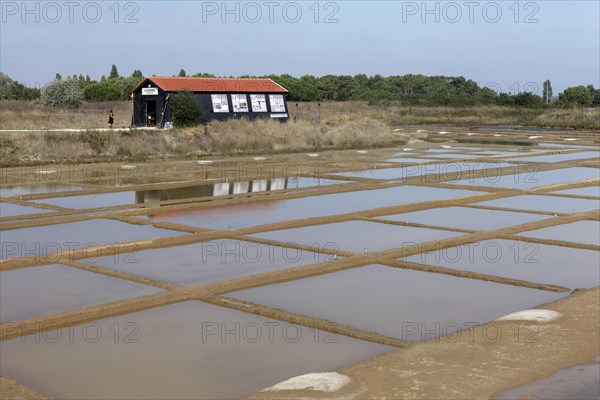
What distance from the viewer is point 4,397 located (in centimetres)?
658

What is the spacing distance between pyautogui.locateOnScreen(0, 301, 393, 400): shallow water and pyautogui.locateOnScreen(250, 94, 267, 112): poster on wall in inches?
1102

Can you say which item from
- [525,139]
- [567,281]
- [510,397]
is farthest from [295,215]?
[525,139]

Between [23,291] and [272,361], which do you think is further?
[23,291]

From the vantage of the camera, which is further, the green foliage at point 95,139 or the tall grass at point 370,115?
the tall grass at point 370,115

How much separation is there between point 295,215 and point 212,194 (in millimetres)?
3925

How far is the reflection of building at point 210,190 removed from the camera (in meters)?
19.1

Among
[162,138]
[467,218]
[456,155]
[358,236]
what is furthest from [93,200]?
[456,155]

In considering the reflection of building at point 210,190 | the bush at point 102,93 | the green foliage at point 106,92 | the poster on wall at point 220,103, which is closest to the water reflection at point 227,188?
the reflection of building at point 210,190

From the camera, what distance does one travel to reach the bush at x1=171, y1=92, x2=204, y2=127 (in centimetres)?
3272

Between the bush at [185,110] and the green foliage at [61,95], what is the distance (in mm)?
22934

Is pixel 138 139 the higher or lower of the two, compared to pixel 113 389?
higher

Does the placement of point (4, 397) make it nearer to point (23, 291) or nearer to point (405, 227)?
point (23, 291)

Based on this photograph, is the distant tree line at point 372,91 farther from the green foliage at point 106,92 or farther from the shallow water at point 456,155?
the shallow water at point 456,155

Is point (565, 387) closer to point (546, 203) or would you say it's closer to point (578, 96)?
point (546, 203)
